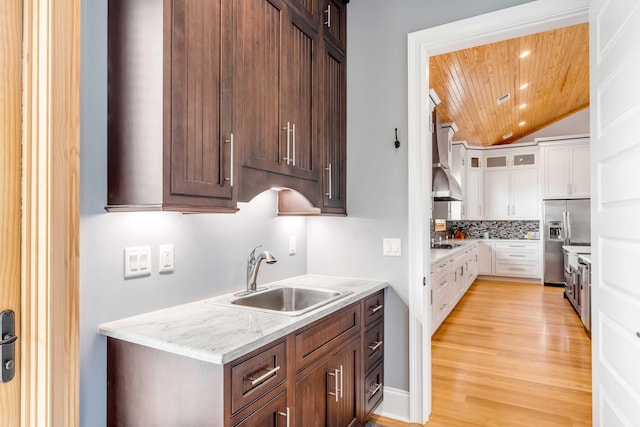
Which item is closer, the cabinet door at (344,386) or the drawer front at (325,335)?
the drawer front at (325,335)

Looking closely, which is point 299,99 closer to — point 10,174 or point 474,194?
point 10,174

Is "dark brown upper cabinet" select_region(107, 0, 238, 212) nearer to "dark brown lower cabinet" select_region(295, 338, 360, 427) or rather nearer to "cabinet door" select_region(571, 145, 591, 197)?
"dark brown lower cabinet" select_region(295, 338, 360, 427)

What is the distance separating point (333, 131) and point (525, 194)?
6366mm

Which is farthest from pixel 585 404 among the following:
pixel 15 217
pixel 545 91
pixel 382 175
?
pixel 545 91

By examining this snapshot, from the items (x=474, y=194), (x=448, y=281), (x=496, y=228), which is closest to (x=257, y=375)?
(x=448, y=281)

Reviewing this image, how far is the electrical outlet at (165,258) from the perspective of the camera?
1.58 m

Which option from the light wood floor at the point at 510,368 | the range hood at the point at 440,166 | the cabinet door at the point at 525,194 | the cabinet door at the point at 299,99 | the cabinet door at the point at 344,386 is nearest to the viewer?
the cabinet door at the point at 344,386

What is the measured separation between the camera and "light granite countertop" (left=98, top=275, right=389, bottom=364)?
→ 1182 mm

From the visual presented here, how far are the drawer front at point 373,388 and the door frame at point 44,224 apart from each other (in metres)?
1.44

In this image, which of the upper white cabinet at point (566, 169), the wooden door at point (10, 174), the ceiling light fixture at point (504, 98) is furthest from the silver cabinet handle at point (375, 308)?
the upper white cabinet at point (566, 169)

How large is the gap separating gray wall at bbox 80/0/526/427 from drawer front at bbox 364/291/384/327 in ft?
0.27

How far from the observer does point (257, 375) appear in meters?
1.28

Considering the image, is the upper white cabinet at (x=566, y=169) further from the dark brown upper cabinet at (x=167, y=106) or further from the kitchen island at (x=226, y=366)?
the dark brown upper cabinet at (x=167, y=106)

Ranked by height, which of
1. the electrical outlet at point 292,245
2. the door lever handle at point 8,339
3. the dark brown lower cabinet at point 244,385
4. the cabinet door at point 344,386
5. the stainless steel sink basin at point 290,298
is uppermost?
the electrical outlet at point 292,245
